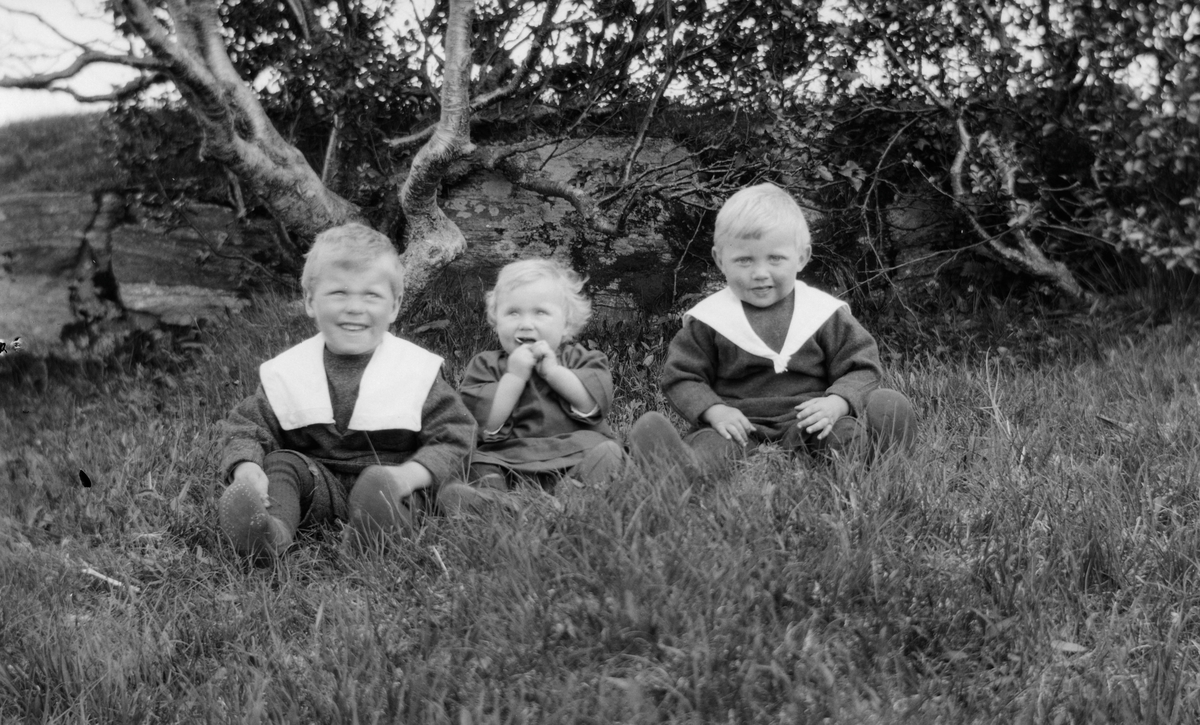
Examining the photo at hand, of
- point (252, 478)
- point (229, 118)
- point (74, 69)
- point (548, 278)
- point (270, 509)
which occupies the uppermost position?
point (74, 69)

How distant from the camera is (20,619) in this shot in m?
2.58

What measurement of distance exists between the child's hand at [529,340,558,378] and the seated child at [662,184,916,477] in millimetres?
422

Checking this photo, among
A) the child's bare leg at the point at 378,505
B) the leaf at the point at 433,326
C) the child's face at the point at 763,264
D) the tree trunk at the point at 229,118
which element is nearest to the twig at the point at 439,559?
the child's bare leg at the point at 378,505

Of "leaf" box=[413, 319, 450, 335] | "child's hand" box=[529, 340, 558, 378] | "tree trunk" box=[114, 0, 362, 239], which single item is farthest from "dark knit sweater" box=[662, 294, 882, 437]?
"tree trunk" box=[114, 0, 362, 239]

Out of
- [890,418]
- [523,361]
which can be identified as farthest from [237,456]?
[890,418]

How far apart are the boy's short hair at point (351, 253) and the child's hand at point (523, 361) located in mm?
462

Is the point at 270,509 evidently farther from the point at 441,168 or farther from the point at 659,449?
the point at 441,168

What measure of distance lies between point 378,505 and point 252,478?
379mm

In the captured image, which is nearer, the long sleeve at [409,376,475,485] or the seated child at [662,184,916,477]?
the long sleeve at [409,376,475,485]

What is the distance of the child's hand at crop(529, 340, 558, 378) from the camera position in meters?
3.55

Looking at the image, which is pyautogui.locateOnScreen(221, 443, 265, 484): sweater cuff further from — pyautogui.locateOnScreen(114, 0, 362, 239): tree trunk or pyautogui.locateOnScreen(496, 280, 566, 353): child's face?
pyautogui.locateOnScreen(114, 0, 362, 239): tree trunk

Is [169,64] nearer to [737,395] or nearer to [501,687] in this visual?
[737,395]

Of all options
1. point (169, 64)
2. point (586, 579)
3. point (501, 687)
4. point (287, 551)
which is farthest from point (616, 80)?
point (501, 687)

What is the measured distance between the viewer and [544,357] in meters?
3.56
